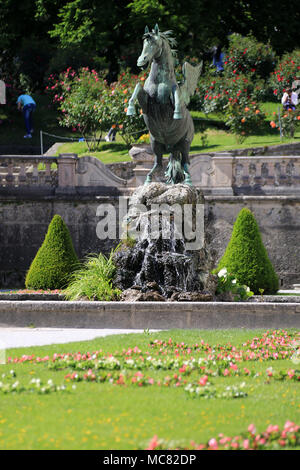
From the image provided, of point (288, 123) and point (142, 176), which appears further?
point (288, 123)

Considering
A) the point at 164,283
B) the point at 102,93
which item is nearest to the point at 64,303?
the point at 164,283

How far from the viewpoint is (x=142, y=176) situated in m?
19.7

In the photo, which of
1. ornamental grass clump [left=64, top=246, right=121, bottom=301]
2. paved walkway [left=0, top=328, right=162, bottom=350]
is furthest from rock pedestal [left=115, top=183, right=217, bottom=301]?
paved walkway [left=0, top=328, right=162, bottom=350]

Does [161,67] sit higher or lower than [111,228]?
higher

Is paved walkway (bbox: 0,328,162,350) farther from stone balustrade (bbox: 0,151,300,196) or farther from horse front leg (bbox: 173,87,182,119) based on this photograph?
stone balustrade (bbox: 0,151,300,196)

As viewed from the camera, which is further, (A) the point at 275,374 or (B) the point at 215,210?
(B) the point at 215,210

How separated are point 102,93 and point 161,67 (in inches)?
562

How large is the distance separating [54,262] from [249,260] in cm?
416

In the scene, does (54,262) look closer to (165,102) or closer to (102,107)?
(165,102)

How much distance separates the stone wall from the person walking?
1271 centimetres

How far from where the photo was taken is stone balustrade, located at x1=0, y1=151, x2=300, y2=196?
1936 cm

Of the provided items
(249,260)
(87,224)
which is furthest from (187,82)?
(87,224)
